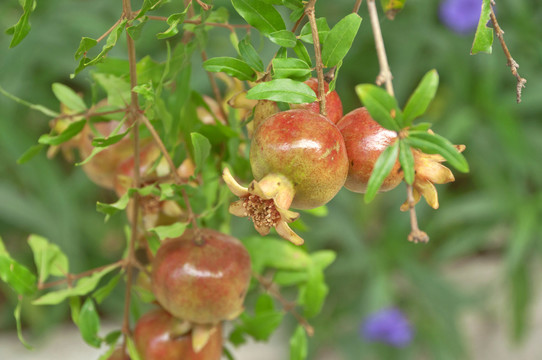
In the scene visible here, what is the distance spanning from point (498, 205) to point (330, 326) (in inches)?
14.6

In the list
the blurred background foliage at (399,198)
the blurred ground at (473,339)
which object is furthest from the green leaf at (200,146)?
the blurred ground at (473,339)

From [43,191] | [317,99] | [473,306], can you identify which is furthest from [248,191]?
[473,306]

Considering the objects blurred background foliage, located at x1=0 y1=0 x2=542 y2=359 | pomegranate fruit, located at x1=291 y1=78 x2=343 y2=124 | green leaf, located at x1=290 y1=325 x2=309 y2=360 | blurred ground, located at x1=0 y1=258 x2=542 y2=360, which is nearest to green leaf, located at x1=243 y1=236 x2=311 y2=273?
green leaf, located at x1=290 y1=325 x2=309 y2=360

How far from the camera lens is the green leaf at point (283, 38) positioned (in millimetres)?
273

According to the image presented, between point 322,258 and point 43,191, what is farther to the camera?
point 43,191

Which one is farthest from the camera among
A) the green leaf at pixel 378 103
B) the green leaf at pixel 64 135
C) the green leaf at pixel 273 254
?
the green leaf at pixel 273 254

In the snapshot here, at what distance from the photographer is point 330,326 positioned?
1224mm

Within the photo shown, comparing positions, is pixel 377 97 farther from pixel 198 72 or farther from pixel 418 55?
pixel 418 55

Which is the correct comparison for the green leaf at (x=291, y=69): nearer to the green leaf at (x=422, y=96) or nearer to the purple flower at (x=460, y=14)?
the green leaf at (x=422, y=96)

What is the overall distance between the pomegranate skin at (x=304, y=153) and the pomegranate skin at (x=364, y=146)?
0.04 feet

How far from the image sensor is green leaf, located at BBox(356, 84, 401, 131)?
0.77 feet

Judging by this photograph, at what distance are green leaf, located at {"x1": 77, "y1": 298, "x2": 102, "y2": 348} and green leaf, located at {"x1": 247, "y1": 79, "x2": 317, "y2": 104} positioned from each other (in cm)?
17

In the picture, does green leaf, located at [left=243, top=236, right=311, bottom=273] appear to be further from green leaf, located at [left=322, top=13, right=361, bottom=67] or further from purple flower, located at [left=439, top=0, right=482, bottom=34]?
purple flower, located at [left=439, top=0, right=482, bottom=34]

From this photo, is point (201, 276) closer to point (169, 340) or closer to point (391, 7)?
point (169, 340)
